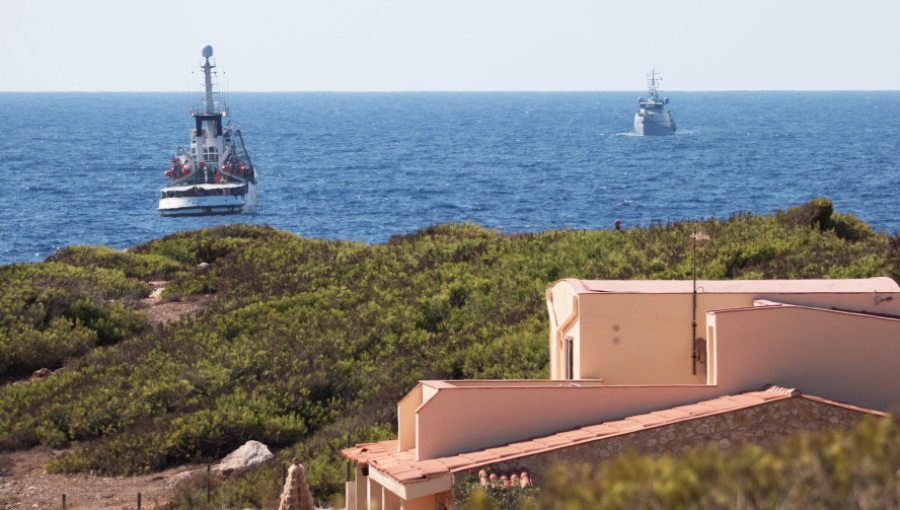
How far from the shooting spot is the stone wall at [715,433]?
8.89 m

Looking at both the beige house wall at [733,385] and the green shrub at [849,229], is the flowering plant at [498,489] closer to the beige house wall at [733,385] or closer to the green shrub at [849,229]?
the beige house wall at [733,385]

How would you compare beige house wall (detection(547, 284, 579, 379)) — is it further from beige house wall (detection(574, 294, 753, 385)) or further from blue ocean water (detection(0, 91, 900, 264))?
blue ocean water (detection(0, 91, 900, 264))

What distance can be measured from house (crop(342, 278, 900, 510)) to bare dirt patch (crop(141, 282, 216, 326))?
1582 cm

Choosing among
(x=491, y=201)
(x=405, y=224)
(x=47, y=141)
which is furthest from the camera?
(x=47, y=141)

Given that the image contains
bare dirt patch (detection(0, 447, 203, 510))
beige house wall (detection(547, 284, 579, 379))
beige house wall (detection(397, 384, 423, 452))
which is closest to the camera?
beige house wall (detection(397, 384, 423, 452))

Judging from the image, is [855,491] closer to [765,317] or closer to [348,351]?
[765,317]

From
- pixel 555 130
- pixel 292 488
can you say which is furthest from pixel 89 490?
pixel 555 130

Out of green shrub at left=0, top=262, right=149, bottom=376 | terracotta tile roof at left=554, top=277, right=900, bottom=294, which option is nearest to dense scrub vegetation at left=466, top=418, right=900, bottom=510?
terracotta tile roof at left=554, top=277, right=900, bottom=294

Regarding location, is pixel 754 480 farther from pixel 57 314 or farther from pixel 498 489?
pixel 57 314

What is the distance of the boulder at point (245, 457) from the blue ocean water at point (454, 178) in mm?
43898

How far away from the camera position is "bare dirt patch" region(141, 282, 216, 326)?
25.9 meters

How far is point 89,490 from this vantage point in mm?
14641

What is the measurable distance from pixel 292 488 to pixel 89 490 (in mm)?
5940
